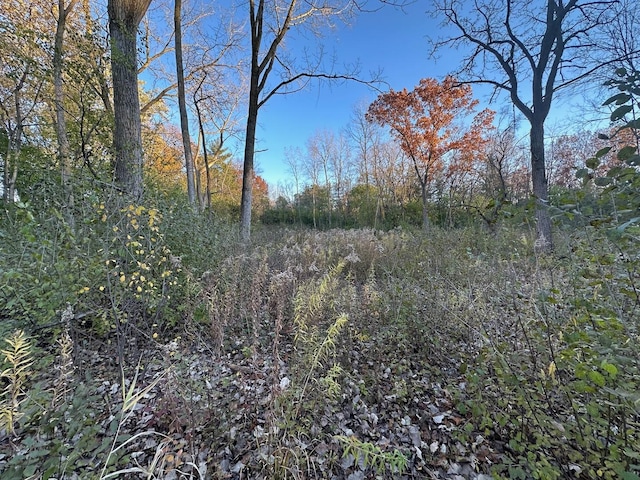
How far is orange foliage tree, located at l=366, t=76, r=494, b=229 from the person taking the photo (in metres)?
11.4

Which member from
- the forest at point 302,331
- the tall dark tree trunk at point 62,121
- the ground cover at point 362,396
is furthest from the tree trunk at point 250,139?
the ground cover at point 362,396

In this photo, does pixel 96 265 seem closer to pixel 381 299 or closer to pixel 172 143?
pixel 381 299

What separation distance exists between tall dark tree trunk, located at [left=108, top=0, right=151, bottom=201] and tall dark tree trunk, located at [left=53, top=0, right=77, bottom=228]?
0.58 metres

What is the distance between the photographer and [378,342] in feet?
7.86

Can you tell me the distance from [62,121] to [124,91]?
2919 mm

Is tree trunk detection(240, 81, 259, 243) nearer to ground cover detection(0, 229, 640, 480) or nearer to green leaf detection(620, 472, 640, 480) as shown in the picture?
ground cover detection(0, 229, 640, 480)

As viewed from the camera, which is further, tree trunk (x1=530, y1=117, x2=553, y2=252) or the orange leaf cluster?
the orange leaf cluster

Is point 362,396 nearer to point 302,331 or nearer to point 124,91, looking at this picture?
point 302,331

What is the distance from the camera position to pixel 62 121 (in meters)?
5.26

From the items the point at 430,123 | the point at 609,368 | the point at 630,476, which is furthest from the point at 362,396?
the point at 430,123

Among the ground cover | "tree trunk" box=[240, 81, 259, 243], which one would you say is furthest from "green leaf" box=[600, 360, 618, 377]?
"tree trunk" box=[240, 81, 259, 243]

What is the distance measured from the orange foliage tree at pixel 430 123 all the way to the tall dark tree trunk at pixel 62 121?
10.7 m

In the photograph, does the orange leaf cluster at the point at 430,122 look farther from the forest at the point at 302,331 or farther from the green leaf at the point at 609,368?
the green leaf at the point at 609,368

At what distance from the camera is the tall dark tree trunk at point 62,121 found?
1.96 metres
